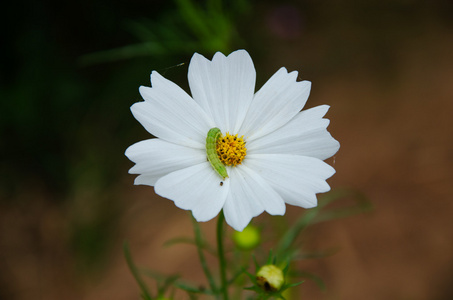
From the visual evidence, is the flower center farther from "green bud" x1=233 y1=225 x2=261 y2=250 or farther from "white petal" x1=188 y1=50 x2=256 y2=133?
"green bud" x1=233 y1=225 x2=261 y2=250

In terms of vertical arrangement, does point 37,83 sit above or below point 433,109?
above

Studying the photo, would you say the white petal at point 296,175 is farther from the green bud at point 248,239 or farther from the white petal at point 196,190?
the green bud at point 248,239

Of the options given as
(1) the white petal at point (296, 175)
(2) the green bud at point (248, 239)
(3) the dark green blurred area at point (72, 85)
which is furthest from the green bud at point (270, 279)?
(3) the dark green blurred area at point (72, 85)

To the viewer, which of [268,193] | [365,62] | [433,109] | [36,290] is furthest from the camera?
[365,62]

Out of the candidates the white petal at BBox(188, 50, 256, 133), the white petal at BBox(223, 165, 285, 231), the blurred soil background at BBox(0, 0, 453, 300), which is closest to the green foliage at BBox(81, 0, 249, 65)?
the blurred soil background at BBox(0, 0, 453, 300)

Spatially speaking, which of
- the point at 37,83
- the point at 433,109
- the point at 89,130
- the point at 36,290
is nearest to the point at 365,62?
the point at 433,109

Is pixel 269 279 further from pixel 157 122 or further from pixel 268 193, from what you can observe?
pixel 157 122

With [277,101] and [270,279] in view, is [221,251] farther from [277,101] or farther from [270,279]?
[277,101]

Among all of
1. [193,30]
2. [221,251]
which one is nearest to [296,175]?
[221,251]
